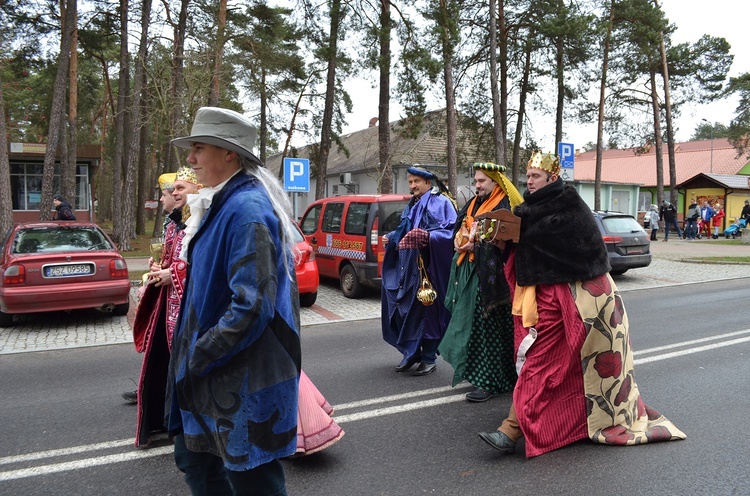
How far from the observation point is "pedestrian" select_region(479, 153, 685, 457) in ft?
12.5

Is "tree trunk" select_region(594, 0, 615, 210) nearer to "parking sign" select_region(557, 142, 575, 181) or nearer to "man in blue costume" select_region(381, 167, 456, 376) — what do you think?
"parking sign" select_region(557, 142, 575, 181)

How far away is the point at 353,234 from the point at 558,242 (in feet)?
22.1

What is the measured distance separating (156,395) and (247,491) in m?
1.28

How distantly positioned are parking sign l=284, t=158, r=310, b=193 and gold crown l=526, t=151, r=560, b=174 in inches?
360

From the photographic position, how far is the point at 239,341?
2037 millimetres

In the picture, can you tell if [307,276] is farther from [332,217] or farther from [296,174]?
[296,174]

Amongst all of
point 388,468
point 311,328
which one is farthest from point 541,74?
point 388,468

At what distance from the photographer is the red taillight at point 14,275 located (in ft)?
25.8

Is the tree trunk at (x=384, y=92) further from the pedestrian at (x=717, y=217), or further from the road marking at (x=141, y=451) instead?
the pedestrian at (x=717, y=217)

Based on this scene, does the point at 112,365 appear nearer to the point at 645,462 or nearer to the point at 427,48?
the point at 645,462

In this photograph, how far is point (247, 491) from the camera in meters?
2.17

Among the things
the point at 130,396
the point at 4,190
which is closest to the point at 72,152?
the point at 4,190

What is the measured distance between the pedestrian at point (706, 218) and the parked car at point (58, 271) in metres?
28.7

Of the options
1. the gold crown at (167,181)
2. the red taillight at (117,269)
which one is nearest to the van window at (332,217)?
the red taillight at (117,269)
